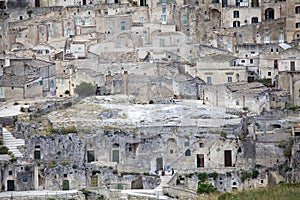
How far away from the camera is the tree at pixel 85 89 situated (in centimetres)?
7206

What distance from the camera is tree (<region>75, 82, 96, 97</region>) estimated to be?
7206 cm

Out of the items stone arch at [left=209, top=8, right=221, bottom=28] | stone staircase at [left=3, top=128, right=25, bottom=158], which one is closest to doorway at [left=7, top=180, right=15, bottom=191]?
stone staircase at [left=3, top=128, right=25, bottom=158]

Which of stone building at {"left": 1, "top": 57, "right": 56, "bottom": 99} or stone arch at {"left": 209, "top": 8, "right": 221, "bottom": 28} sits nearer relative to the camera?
stone building at {"left": 1, "top": 57, "right": 56, "bottom": 99}

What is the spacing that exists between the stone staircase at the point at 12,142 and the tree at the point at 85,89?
8.45 metres

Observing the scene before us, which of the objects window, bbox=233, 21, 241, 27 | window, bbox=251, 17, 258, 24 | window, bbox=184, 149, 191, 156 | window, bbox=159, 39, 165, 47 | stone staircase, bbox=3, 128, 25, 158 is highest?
window, bbox=251, 17, 258, 24

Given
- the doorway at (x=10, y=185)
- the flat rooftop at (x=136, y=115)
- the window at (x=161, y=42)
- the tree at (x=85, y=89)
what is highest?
the window at (x=161, y=42)

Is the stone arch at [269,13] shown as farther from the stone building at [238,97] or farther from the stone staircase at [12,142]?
the stone staircase at [12,142]

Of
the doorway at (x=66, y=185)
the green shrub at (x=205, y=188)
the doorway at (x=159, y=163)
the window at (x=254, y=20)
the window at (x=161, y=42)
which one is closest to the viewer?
the green shrub at (x=205, y=188)

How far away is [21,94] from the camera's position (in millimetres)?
70375

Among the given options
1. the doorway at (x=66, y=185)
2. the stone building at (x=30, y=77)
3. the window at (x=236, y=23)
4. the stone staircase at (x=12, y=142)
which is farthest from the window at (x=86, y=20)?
the doorway at (x=66, y=185)

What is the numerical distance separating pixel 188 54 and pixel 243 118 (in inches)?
491

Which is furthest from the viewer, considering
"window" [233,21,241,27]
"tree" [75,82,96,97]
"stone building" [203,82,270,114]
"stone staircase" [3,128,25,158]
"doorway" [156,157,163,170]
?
"window" [233,21,241,27]

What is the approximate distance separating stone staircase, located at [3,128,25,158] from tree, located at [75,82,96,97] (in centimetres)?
845

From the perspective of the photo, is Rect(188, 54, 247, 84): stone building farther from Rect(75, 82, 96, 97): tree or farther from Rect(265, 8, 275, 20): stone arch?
Rect(265, 8, 275, 20): stone arch
